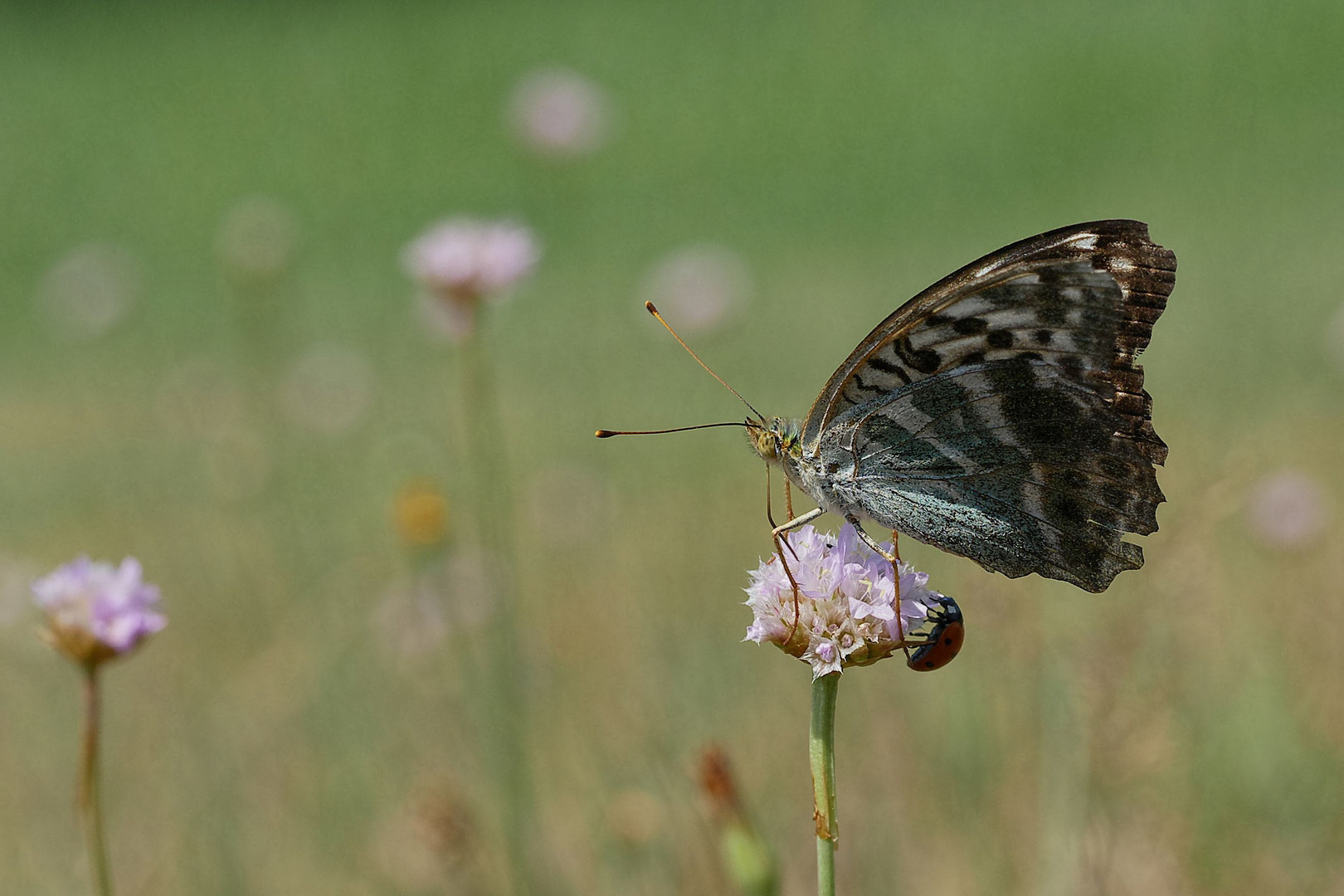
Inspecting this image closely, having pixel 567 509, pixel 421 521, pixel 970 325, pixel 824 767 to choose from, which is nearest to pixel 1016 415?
pixel 970 325

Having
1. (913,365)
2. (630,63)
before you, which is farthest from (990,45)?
(913,365)

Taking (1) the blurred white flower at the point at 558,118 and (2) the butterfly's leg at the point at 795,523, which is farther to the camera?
(1) the blurred white flower at the point at 558,118

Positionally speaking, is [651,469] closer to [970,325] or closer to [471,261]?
[471,261]

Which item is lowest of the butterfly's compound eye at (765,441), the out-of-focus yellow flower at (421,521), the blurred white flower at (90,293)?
the out-of-focus yellow flower at (421,521)

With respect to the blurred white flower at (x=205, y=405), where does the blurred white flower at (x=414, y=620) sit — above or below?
below

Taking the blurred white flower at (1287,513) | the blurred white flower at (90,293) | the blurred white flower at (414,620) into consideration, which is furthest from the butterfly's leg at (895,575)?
the blurred white flower at (90,293)

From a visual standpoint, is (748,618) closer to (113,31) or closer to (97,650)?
(97,650)

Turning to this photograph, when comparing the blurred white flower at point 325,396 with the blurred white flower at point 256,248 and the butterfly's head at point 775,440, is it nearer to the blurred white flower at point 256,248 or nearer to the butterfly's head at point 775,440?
the blurred white flower at point 256,248
